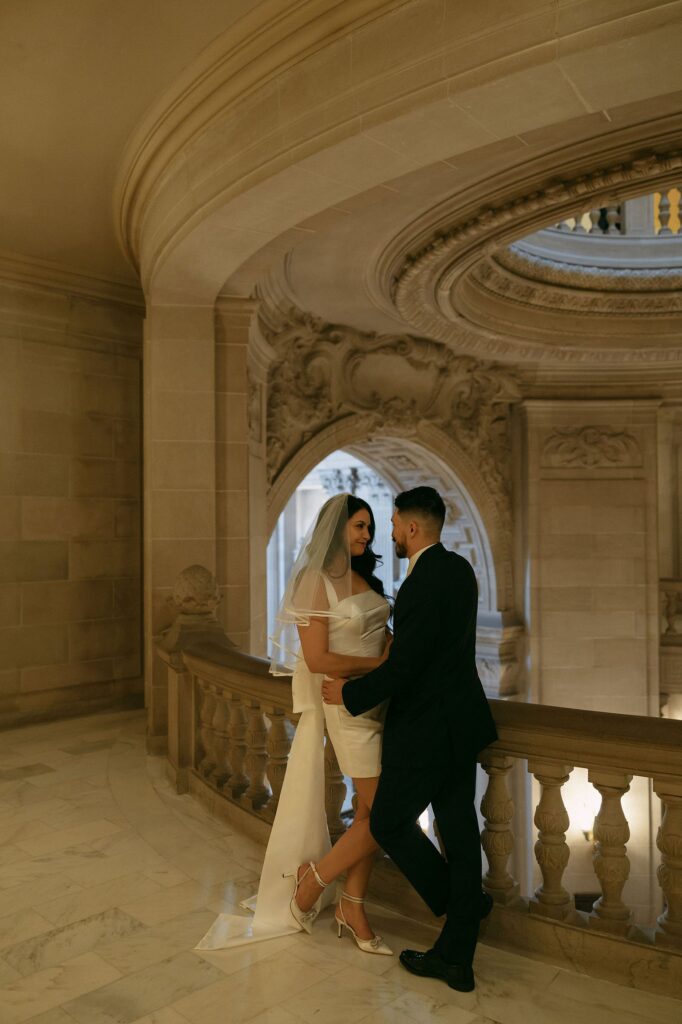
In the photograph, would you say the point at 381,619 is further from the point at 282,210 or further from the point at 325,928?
the point at 282,210

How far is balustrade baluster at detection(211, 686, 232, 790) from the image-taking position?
437 centimetres

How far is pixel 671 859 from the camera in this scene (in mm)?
2537

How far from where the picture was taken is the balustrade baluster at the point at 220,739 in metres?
4.37

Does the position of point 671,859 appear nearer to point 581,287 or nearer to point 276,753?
point 276,753

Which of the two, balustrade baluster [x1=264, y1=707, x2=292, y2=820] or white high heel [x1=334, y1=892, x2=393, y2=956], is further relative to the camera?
balustrade baluster [x1=264, y1=707, x2=292, y2=820]

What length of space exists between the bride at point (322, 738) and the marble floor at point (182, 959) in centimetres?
10

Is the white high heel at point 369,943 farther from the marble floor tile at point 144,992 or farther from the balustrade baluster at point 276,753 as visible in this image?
the balustrade baluster at point 276,753

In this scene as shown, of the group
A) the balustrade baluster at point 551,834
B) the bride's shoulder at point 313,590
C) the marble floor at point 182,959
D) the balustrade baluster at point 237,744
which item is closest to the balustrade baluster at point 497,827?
the balustrade baluster at point 551,834

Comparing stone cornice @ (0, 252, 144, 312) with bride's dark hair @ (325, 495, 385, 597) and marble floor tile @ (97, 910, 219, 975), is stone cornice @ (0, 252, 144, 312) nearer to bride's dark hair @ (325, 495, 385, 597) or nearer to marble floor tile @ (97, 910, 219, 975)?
bride's dark hair @ (325, 495, 385, 597)

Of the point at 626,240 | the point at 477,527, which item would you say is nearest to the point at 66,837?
the point at 477,527

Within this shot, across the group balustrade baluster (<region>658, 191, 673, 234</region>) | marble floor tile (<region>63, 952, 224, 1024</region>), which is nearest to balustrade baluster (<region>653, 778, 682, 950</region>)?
marble floor tile (<region>63, 952, 224, 1024</region>)

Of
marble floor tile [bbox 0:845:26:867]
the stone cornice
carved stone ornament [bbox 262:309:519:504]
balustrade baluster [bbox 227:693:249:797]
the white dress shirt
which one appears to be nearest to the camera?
the white dress shirt

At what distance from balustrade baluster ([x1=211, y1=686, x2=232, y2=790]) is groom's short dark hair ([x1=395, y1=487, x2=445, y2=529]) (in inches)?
81.9

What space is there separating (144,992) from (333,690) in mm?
1118
